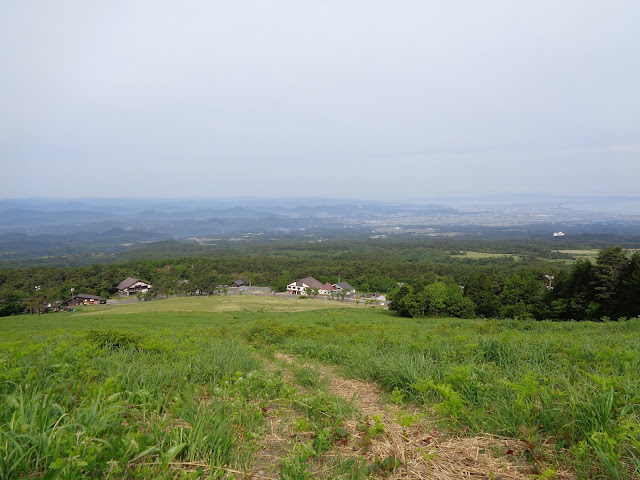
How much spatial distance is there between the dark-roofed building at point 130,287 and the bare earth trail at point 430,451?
60.2 m

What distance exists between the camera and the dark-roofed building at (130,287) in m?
55.7

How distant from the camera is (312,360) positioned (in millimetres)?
6488

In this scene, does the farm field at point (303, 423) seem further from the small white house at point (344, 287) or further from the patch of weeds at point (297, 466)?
the small white house at point (344, 287)

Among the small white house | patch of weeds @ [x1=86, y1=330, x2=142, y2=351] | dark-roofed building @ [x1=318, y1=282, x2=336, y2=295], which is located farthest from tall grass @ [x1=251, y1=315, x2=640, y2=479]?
dark-roofed building @ [x1=318, y1=282, x2=336, y2=295]

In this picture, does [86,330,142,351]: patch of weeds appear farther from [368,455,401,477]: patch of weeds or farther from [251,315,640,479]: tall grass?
[368,455,401,477]: patch of weeds

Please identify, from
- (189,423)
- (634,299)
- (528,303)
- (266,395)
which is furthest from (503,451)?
(528,303)

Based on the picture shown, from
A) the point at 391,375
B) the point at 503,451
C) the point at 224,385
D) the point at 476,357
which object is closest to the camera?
the point at 503,451

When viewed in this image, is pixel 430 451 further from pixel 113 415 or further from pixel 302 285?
pixel 302 285

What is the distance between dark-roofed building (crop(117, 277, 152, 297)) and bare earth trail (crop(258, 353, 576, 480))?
6024 centimetres

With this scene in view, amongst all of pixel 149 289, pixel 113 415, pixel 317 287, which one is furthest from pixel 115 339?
pixel 317 287

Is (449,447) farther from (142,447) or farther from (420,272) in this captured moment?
(420,272)

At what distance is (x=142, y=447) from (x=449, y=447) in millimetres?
2376

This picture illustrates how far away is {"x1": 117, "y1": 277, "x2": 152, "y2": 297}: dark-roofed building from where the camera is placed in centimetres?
5572

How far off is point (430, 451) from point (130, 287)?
6378 cm
